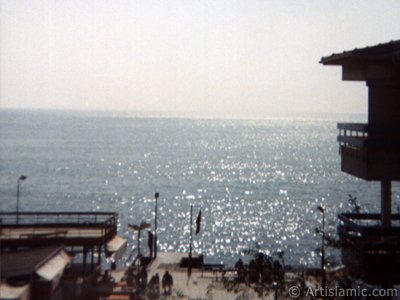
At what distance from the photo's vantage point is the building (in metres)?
16.6

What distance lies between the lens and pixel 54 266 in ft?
74.5

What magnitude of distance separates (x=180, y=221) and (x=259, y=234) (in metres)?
13.9

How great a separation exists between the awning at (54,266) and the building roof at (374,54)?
12.4 metres

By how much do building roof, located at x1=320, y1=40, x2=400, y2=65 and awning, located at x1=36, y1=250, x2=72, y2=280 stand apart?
1241cm

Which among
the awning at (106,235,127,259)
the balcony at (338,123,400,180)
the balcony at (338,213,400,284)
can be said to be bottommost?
the awning at (106,235,127,259)

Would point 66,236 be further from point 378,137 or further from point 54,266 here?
point 378,137

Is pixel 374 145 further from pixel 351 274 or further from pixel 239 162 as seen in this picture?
pixel 239 162

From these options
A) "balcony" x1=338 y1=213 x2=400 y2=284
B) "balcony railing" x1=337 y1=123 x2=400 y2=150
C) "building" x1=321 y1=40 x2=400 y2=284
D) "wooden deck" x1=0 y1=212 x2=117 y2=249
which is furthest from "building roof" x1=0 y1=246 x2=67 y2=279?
"balcony railing" x1=337 y1=123 x2=400 y2=150

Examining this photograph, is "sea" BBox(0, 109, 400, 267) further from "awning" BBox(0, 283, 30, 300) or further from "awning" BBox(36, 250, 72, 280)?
"awning" BBox(0, 283, 30, 300)

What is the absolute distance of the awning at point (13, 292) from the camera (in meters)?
17.2

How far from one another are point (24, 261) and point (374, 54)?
45.8 ft

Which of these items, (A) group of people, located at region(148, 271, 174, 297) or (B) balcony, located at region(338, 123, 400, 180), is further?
(A) group of people, located at region(148, 271, 174, 297)

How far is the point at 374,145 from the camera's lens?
17.3 m

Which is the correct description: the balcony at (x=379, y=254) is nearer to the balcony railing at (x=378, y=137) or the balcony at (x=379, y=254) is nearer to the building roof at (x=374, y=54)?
the balcony railing at (x=378, y=137)
